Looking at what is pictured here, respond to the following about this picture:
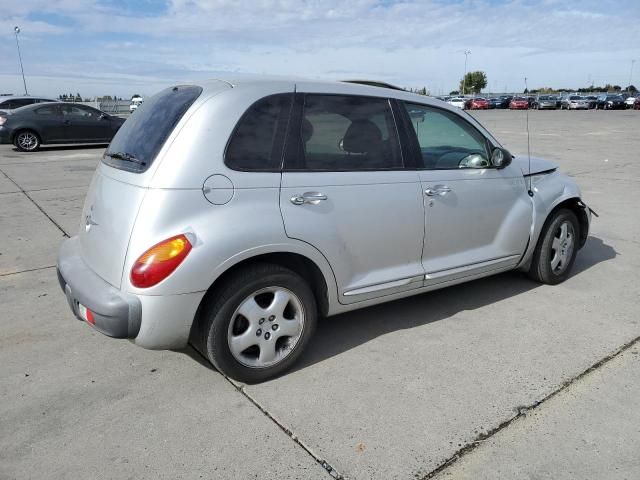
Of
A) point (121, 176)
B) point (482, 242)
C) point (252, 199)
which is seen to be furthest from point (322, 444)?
point (482, 242)

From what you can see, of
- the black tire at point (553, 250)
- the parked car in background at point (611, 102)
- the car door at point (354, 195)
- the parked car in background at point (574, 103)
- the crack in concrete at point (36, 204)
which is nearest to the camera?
the car door at point (354, 195)

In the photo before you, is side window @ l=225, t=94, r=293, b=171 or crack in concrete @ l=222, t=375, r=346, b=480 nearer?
crack in concrete @ l=222, t=375, r=346, b=480

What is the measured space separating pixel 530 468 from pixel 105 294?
2.27 metres

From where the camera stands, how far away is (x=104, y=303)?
8.91 feet

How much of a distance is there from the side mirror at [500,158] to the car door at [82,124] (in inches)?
586

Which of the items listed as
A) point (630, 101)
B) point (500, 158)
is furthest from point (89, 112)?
point (630, 101)

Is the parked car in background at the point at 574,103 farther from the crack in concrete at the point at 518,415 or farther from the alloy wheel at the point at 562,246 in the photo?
the crack in concrete at the point at 518,415

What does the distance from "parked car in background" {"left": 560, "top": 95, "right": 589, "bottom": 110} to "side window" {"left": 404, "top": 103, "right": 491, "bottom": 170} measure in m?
56.3

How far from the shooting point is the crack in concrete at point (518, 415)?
7.88 ft

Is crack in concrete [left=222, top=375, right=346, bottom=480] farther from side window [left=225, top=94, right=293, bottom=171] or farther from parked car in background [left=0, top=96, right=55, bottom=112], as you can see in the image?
parked car in background [left=0, top=96, right=55, bottom=112]

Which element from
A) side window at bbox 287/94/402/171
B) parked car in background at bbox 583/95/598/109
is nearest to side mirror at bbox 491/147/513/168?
side window at bbox 287/94/402/171

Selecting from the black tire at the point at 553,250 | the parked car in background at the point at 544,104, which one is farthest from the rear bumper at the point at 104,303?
the parked car in background at the point at 544,104

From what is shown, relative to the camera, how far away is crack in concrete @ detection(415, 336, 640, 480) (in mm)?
2400

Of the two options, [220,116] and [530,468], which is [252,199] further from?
[530,468]
